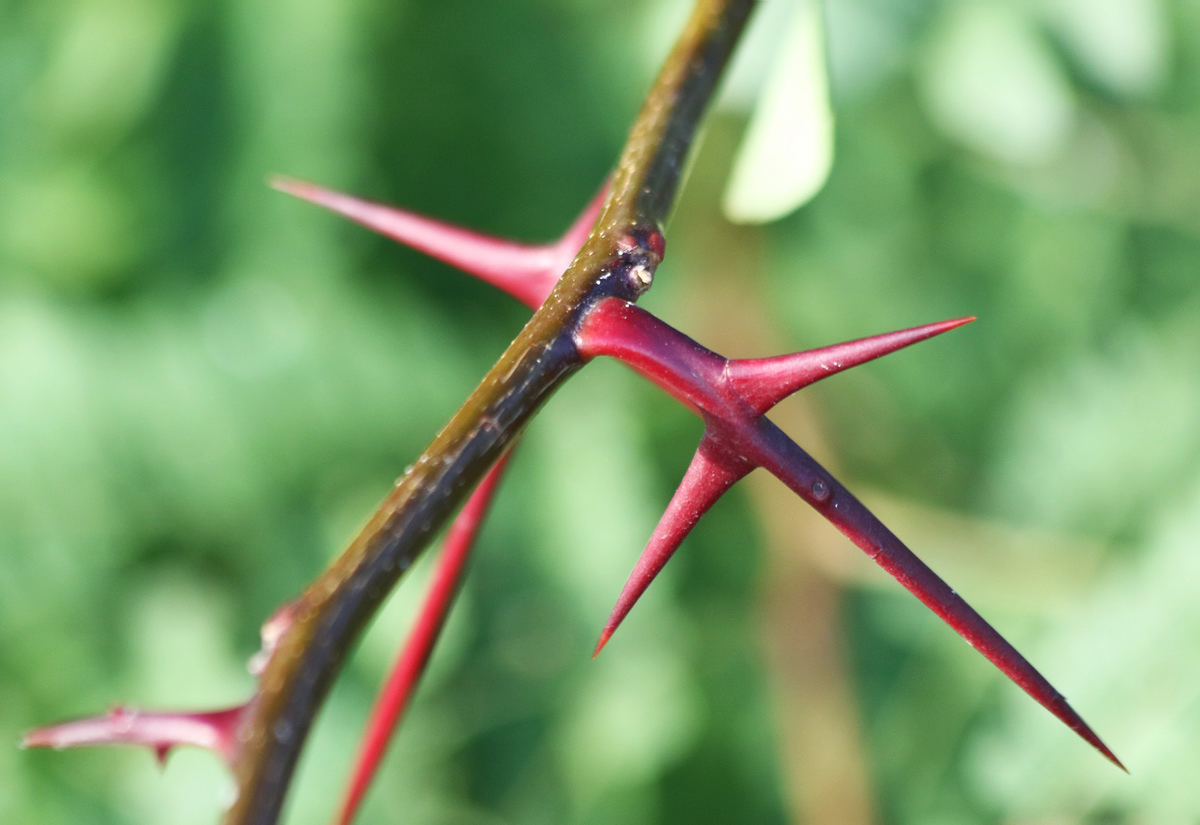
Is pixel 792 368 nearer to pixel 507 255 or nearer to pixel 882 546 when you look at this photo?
pixel 882 546

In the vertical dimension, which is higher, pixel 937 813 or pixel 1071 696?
pixel 1071 696

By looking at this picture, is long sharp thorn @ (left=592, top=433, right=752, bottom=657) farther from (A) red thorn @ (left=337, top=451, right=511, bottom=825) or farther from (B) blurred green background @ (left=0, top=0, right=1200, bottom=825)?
(B) blurred green background @ (left=0, top=0, right=1200, bottom=825)

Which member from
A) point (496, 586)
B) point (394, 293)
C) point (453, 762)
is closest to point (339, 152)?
point (394, 293)

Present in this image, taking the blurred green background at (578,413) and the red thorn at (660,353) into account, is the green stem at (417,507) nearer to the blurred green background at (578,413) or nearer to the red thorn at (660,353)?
the red thorn at (660,353)

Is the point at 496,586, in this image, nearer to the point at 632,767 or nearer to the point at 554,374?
the point at 632,767

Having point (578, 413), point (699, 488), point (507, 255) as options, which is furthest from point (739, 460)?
point (578, 413)

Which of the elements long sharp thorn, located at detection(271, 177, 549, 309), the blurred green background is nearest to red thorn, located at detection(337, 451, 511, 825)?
long sharp thorn, located at detection(271, 177, 549, 309)
